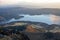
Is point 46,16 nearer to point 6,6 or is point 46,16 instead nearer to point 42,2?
point 42,2

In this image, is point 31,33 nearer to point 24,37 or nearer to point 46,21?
point 24,37

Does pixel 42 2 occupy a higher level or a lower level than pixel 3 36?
higher

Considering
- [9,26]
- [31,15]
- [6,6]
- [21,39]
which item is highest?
[6,6]

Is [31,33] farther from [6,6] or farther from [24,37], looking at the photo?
[6,6]

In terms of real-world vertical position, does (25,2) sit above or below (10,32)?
above

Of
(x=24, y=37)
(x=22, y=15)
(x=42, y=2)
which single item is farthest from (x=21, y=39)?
(x=42, y=2)

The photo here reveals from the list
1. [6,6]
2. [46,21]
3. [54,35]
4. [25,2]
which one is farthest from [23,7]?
[54,35]

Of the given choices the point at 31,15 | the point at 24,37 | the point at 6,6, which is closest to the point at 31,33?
the point at 24,37
